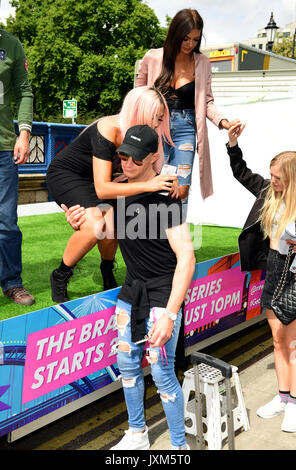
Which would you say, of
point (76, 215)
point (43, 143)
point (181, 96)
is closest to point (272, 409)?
point (76, 215)

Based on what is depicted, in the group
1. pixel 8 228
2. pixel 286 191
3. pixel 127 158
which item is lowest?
pixel 8 228

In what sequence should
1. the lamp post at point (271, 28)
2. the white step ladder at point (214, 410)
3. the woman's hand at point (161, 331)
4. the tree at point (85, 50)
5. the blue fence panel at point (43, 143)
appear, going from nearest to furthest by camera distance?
the woman's hand at point (161, 331), the white step ladder at point (214, 410), the blue fence panel at point (43, 143), the lamp post at point (271, 28), the tree at point (85, 50)

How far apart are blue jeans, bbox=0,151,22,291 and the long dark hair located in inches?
43.4

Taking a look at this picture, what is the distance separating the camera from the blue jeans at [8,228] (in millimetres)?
3062

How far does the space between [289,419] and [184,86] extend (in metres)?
2.22

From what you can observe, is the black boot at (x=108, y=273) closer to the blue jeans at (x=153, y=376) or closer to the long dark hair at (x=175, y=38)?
the blue jeans at (x=153, y=376)

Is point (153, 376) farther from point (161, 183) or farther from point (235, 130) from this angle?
point (235, 130)

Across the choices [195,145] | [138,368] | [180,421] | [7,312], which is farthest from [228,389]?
[195,145]

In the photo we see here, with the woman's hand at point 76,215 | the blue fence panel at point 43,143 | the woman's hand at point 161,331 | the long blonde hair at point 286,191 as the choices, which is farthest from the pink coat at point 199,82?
the blue fence panel at point 43,143

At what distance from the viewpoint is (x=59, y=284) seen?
3.04 meters

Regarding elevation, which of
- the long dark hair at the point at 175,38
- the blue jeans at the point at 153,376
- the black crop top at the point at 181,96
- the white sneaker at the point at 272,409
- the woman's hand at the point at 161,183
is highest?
the long dark hair at the point at 175,38

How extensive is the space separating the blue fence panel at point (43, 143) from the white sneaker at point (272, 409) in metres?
7.31

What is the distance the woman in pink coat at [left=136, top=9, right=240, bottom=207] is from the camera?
307 cm
